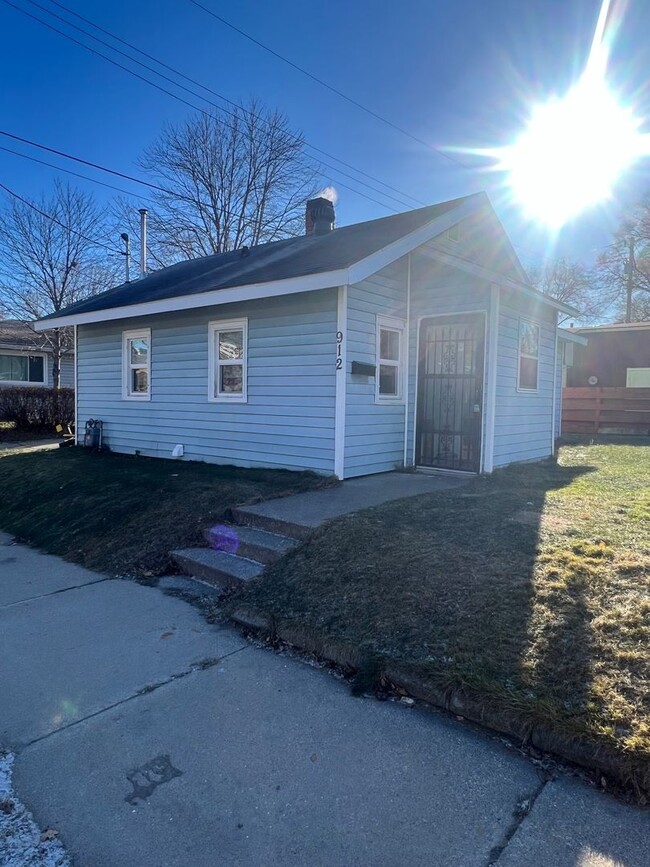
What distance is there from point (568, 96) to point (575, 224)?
14.5 metres

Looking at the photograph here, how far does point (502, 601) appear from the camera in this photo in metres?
3.29

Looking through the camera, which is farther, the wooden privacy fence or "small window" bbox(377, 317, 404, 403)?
the wooden privacy fence

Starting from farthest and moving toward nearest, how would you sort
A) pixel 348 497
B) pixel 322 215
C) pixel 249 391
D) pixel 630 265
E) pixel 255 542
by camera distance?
pixel 630 265, pixel 322 215, pixel 249 391, pixel 348 497, pixel 255 542

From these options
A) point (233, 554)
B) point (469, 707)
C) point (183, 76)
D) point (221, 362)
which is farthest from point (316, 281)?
point (183, 76)

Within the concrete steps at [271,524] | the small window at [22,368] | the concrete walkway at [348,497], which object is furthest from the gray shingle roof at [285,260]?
the small window at [22,368]

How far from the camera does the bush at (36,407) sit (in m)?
15.6

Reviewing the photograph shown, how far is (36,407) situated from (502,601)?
15921 mm

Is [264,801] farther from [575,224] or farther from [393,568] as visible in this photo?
[575,224]

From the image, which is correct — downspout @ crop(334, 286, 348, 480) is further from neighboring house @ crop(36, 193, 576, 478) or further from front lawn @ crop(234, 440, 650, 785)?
front lawn @ crop(234, 440, 650, 785)

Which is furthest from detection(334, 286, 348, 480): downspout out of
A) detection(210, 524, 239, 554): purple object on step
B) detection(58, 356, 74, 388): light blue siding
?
detection(58, 356, 74, 388): light blue siding

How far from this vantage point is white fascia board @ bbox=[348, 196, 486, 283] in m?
6.18

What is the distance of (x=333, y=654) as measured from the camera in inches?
125

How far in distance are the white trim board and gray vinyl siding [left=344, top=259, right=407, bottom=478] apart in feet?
2.49

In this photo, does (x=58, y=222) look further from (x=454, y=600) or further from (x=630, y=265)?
(x=630, y=265)
